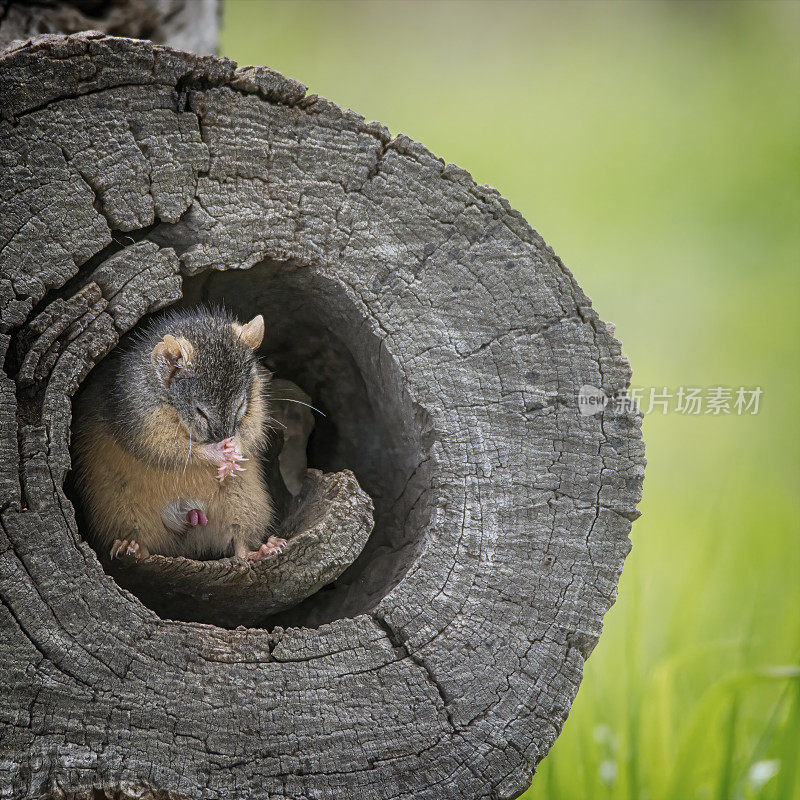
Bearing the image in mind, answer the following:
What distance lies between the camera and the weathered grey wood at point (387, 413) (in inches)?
84.6

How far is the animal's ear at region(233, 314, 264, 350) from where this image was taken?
2819 millimetres

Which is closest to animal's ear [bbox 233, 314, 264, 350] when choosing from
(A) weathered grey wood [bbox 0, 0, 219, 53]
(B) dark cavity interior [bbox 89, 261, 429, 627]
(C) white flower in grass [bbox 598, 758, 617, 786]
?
(B) dark cavity interior [bbox 89, 261, 429, 627]

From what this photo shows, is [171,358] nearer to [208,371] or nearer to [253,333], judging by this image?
[208,371]

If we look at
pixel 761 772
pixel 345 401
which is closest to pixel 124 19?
pixel 345 401

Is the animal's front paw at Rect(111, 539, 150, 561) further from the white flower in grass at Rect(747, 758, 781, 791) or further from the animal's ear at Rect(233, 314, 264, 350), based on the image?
the white flower in grass at Rect(747, 758, 781, 791)

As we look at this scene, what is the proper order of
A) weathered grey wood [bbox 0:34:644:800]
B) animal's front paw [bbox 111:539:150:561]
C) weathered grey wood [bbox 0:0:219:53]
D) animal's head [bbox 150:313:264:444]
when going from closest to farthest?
weathered grey wood [bbox 0:34:644:800]
animal's front paw [bbox 111:539:150:561]
animal's head [bbox 150:313:264:444]
weathered grey wood [bbox 0:0:219:53]

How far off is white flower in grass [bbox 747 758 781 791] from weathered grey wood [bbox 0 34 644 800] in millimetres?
1326

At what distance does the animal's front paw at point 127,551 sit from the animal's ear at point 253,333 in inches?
28.5

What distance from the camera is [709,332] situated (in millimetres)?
6105

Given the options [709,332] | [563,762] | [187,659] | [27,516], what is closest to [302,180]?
[27,516]

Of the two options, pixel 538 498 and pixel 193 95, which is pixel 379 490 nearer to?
pixel 538 498

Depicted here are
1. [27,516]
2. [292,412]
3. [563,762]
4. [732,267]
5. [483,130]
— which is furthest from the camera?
[483,130]

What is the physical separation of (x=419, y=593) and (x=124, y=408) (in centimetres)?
121

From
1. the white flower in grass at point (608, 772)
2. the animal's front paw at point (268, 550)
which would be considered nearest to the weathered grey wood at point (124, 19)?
the animal's front paw at point (268, 550)
